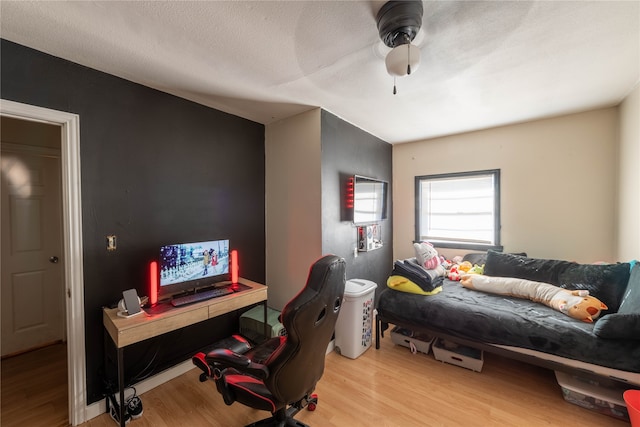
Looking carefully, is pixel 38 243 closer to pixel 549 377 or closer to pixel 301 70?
pixel 301 70

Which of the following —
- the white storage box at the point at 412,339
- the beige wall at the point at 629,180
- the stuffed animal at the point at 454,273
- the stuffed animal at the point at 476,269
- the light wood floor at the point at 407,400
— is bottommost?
the light wood floor at the point at 407,400

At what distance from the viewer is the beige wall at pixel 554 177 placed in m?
2.70

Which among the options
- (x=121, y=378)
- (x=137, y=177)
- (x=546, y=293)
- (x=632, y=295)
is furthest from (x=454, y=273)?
(x=137, y=177)

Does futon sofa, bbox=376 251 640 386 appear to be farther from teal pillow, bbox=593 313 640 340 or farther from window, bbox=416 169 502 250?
window, bbox=416 169 502 250

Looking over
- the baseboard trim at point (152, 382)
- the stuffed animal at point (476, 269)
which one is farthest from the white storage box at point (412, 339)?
the baseboard trim at point (152, 382)

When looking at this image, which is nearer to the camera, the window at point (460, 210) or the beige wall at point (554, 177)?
the beige wall at point (554, 177)

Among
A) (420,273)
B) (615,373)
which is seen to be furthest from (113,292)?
(615,373)

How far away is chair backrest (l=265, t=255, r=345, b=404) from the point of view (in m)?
1.22

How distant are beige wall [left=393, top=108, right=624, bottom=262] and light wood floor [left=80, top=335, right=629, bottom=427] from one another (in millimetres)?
1526

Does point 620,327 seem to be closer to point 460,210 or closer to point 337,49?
point 460,210

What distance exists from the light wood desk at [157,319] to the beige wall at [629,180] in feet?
11.6

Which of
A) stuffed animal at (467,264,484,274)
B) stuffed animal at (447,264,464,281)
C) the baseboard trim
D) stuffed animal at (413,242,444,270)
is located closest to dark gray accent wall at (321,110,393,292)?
stuffed animal at (413,242,444,270)

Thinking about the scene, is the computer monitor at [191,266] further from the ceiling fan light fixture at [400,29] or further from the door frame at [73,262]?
the ceiling fan light fixture at [400,29]

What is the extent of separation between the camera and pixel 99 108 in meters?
1.90
